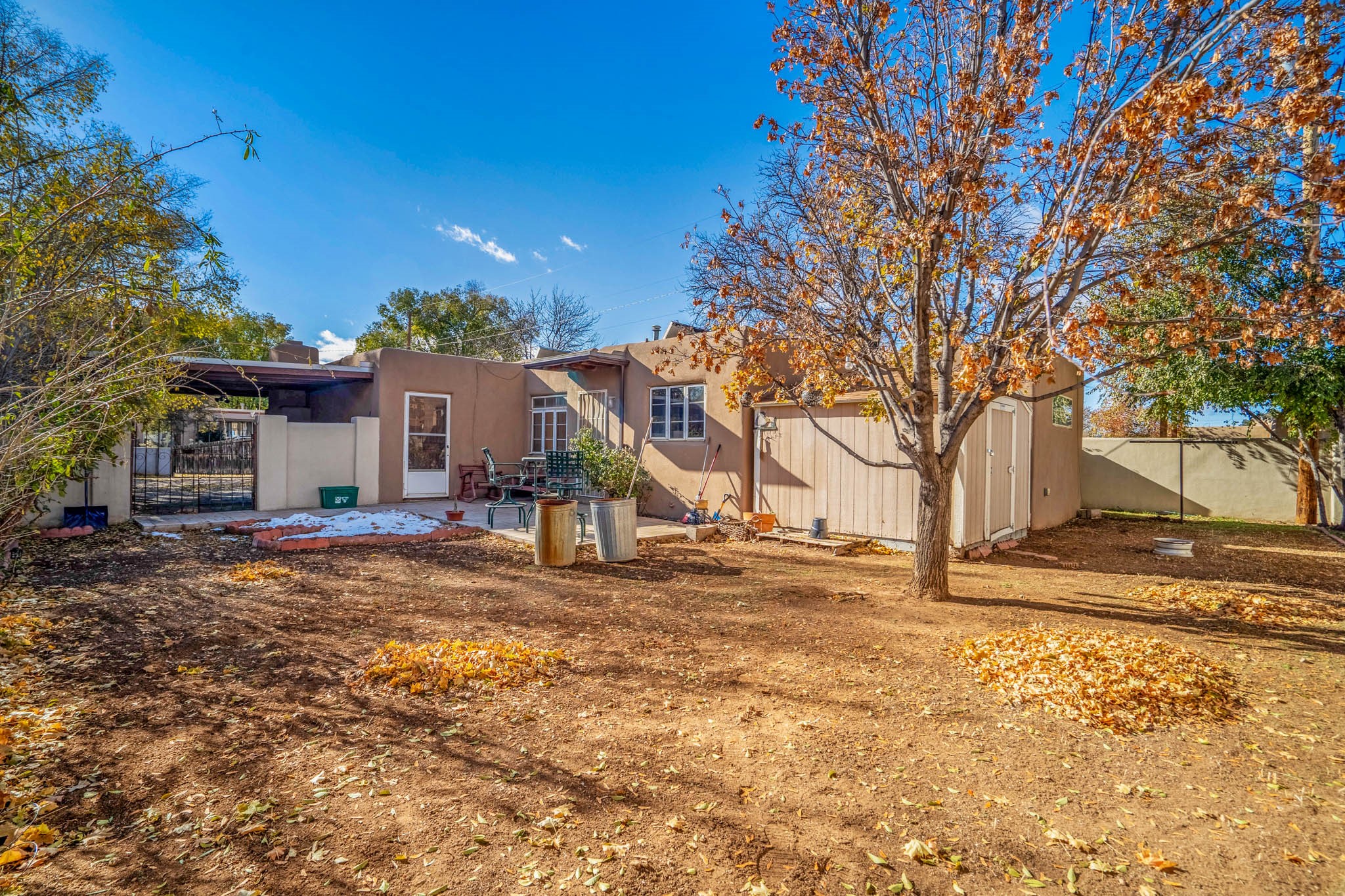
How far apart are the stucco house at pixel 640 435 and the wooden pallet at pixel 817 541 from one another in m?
0.28

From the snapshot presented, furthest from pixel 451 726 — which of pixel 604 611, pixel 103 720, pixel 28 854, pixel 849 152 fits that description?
pixel 849 152

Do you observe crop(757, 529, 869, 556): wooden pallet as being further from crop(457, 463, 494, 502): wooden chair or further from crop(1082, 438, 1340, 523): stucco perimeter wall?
crop(1082, 438, 1340, 523): stucco perimeter wall

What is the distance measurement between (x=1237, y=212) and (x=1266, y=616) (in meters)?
3.56

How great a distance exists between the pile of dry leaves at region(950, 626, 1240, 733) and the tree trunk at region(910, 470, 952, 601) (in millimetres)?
1305

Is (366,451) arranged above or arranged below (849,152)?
below

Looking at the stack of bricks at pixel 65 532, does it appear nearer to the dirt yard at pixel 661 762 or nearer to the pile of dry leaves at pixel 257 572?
the pile of dry leaves at pixel 257 572

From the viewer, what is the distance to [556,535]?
7145 millimetres

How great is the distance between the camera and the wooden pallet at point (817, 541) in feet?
27.0

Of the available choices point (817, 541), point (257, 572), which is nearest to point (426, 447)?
point (257, 572)

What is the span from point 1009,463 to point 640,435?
6009 millimetres

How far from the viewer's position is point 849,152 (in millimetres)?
5434

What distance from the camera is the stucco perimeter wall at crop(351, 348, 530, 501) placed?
40.0ft

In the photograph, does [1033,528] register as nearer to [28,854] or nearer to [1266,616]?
[1266,616]

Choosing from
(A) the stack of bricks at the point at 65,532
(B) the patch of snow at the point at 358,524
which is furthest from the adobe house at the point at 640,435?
(A) the stack of bricks at the point at 65,532
